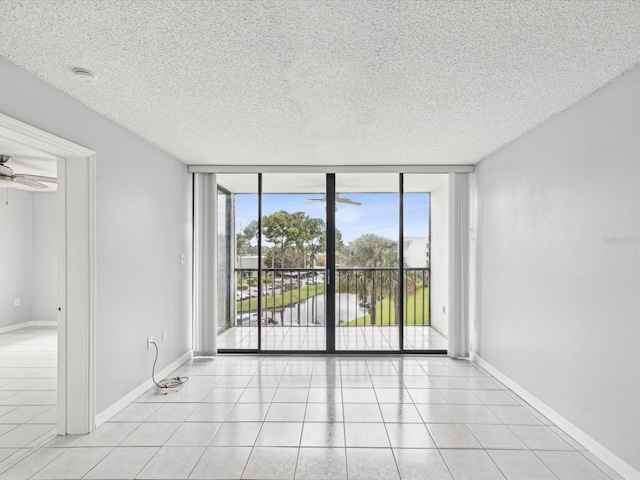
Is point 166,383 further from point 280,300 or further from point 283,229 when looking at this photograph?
point 283,229

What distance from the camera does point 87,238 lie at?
2717 mm

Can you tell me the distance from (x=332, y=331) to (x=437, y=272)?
1.64 m

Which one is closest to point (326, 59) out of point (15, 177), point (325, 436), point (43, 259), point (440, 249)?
point (325, 436)

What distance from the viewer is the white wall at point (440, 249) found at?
4867mm

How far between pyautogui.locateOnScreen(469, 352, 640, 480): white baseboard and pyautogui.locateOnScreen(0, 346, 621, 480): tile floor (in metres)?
0.06

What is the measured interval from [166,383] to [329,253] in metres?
2.39

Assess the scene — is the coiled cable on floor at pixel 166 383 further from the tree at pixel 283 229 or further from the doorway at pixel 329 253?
the tree at pixel 283 229

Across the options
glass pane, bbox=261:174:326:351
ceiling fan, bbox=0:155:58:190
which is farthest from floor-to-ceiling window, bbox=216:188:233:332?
ceiling fan, bbox=0:155:58:190

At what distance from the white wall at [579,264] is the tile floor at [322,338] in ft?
Answer: 4.21

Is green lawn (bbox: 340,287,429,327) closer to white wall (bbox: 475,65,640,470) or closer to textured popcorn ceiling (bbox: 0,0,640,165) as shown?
white wall (bbox: 475,65,640,470)

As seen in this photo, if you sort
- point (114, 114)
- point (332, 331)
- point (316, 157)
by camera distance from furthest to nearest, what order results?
point (332, 331) < point (316, 157) < point (114, 114)

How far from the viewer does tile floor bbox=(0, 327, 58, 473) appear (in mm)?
2609

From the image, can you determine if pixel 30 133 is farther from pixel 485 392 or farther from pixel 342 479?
pixel 485 392

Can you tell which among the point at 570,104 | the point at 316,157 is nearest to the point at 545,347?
the point at 570,104
